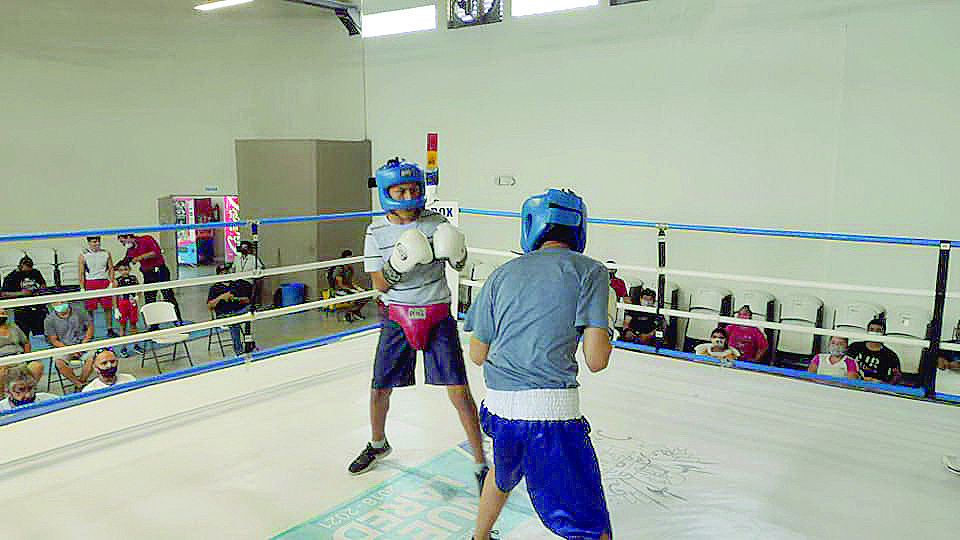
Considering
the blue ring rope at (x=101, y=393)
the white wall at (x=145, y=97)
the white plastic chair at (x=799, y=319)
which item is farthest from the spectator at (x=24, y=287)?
the white plastic chair at (x=799, y=319)

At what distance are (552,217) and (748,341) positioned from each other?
416 centimetres

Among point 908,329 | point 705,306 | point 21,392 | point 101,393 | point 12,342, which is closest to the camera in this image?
point 101,393

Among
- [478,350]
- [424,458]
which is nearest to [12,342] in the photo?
[424,458]

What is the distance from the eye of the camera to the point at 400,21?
7520 millimetres

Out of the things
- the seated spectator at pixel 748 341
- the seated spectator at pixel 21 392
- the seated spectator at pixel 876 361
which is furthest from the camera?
the seated spectator at pixel 748 341

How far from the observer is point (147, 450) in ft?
9.18

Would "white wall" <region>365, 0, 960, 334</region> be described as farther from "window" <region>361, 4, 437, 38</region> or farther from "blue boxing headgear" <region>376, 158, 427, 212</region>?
"blue boxing headgear" <region>376, 158, 427, 212</region>

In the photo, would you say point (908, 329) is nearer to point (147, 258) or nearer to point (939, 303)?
point (939, 303)

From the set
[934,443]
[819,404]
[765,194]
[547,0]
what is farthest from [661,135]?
[934,443]

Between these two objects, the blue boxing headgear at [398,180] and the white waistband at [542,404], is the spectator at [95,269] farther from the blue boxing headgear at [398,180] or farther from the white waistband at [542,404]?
the white waistband at [542,404]

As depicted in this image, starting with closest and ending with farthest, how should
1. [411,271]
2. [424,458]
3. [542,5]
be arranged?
[411,271] < [424,458] < [542,5]

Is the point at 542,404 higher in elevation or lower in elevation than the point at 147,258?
higher

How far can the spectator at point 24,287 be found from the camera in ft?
20.9

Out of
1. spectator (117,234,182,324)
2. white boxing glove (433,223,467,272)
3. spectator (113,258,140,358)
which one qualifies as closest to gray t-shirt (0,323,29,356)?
spectator (113,258,140,358)
